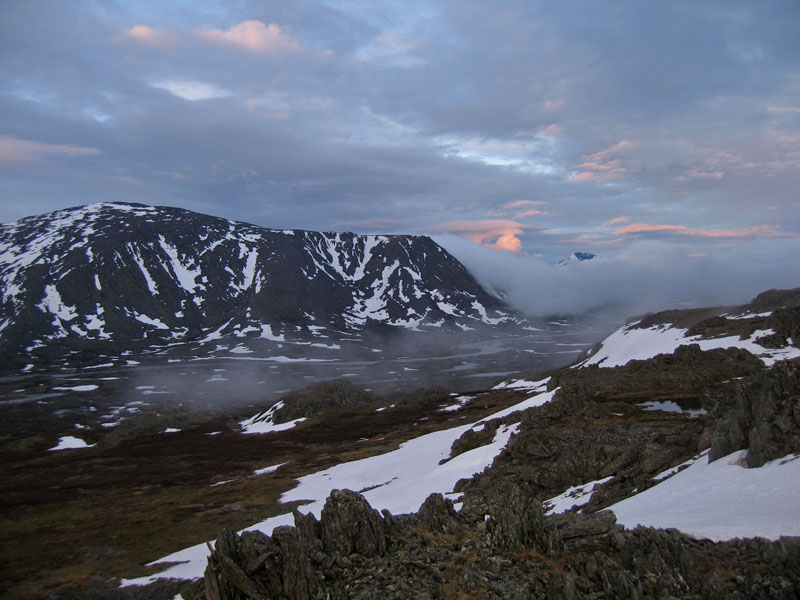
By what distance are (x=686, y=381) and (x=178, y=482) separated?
218 feet

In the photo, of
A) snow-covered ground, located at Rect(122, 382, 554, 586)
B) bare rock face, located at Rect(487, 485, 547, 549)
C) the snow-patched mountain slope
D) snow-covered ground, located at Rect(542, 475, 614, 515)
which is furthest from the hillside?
the snow-patched mountain slope

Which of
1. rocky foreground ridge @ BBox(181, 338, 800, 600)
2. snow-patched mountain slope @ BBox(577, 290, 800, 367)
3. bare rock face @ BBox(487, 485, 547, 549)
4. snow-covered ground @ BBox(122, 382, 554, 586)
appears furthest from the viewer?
snow-patched mountain slope @ BBox(577, 290, 800, 367)

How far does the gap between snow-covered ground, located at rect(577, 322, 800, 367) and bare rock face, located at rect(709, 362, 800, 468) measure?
37.4 meters

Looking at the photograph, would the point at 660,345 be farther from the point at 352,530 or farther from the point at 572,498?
the point at 352,530

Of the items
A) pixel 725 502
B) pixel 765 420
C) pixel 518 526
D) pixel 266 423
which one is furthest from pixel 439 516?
pixel 266 423

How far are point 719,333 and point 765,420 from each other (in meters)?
65.3

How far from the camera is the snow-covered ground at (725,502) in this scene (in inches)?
512

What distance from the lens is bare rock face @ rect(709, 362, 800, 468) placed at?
17.4 metres

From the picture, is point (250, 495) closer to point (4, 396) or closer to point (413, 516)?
point (413, 516)

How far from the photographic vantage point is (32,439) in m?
94.6

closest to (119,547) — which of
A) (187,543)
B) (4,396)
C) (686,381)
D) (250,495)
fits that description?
(187,543)

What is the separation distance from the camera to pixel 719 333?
72.6 m

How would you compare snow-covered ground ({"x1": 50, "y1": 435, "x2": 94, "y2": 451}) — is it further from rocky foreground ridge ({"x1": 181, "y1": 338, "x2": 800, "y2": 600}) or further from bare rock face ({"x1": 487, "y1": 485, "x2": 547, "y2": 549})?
bare rock face ({"x1": 487, "y1": 485, "x2": 547, "y2": 549})

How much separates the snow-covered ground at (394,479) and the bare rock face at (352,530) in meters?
15.2
